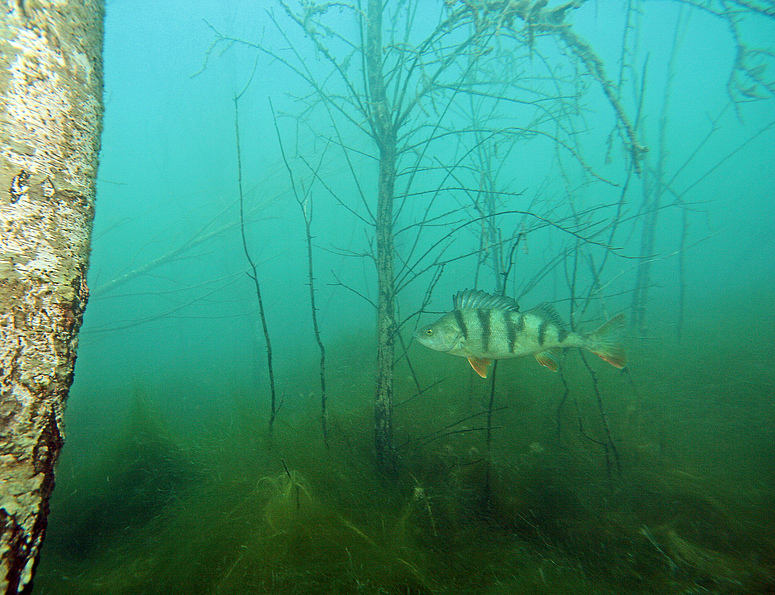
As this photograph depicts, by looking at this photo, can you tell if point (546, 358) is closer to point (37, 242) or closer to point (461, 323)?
point (461, 323)

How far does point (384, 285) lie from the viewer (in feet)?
10.9

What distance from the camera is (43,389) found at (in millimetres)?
989

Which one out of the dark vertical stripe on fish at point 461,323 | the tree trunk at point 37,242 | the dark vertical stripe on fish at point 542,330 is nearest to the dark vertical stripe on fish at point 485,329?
the dark vertical stripe on fish at point 461,323

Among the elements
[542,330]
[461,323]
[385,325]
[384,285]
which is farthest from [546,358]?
[384,285]

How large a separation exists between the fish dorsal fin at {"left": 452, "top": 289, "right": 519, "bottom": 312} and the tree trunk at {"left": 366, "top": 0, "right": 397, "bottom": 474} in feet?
2.29

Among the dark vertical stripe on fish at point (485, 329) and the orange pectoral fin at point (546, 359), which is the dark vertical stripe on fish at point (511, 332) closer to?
the dark vertical stripe on fish at point (485, 329)

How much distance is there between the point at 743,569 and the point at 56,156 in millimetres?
4686

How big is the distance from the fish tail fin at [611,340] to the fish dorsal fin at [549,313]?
0.29m

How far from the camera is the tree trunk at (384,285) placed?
127 inches

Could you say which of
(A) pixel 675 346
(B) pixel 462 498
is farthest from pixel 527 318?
(A) pixel 675 346

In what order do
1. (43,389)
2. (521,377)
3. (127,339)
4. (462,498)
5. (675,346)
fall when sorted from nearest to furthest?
(43,389) < (462,498) < (521,377) < (675,346) < (127,339)

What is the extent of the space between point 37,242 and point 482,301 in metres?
2.97

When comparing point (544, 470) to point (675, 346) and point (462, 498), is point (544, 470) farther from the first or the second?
point (675, 346)

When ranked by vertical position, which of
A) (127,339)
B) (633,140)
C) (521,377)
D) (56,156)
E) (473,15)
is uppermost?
(473,15)
